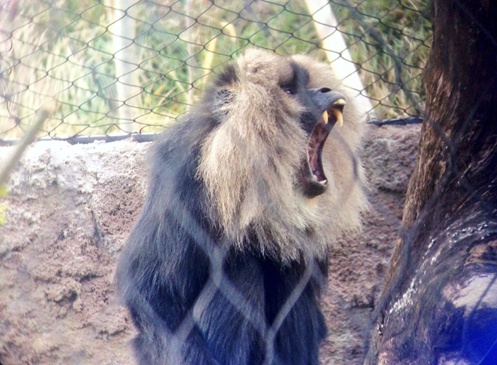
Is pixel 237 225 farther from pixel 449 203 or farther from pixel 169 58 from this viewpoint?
pixel 169 58

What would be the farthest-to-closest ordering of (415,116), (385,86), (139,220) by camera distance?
(385,86) → (415,116) → (139,220)

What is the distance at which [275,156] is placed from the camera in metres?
1.19

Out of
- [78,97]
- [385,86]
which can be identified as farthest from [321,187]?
[78,97]

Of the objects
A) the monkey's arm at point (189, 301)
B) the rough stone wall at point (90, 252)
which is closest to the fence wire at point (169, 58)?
the monkey's arm at point (189, 301)

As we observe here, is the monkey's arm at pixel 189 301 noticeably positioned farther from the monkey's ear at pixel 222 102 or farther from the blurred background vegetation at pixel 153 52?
the blurred background vegetation at pixel 153 52

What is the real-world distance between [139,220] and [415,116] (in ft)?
2.93

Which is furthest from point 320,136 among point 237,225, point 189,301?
point 189,301

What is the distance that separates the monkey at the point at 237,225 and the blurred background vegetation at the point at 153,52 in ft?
1.05

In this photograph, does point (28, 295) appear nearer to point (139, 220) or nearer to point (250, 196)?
point (139, 220)

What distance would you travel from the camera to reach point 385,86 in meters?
2.56

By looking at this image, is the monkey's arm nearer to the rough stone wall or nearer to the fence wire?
the fence wire

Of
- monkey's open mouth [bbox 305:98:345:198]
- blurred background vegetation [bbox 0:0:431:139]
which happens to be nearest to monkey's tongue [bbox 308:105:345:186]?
monkey's open mouth [bbox 305:98:345:198]

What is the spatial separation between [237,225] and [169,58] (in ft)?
2.48

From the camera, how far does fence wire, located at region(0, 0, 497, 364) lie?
1.16m
